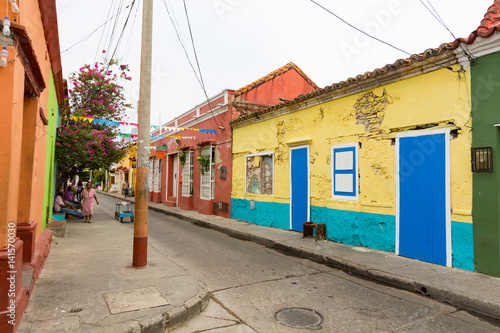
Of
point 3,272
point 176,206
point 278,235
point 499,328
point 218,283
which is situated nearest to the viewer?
point 3,272

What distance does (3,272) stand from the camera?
10.0 feet

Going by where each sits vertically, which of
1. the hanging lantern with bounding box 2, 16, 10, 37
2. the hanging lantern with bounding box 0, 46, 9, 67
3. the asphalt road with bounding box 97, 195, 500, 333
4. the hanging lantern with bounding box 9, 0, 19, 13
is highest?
the hanging lantern with bounding box 9, 0, 19, 13

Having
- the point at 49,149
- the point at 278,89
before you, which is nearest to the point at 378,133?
the point at 278,89

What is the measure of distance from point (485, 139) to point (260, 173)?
747cm

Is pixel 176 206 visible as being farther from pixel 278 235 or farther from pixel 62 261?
pixel 62 261

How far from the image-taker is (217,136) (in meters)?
14.9

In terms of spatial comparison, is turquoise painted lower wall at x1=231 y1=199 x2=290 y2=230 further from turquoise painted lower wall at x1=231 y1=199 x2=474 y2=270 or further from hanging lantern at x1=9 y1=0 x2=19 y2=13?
hanging lantern at x1=9 y1=0 x2=19 y2=13

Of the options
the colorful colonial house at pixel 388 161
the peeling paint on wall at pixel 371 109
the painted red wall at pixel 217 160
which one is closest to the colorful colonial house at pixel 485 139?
the colorful colonial house at pixel 388 161

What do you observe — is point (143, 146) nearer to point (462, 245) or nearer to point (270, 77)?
point (462, 245)

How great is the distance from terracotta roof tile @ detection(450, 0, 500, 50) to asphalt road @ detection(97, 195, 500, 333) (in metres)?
4.38

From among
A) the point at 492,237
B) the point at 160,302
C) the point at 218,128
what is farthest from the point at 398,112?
the point at 218,128

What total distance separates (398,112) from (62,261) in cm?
755

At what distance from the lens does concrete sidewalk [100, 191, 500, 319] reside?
4.40m

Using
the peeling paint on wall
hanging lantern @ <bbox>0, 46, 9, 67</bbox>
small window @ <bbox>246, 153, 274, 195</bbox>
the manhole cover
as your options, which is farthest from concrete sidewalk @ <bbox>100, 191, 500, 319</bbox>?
hanging lantern @ <bbox>0, 46, 9, 67</bbox>
